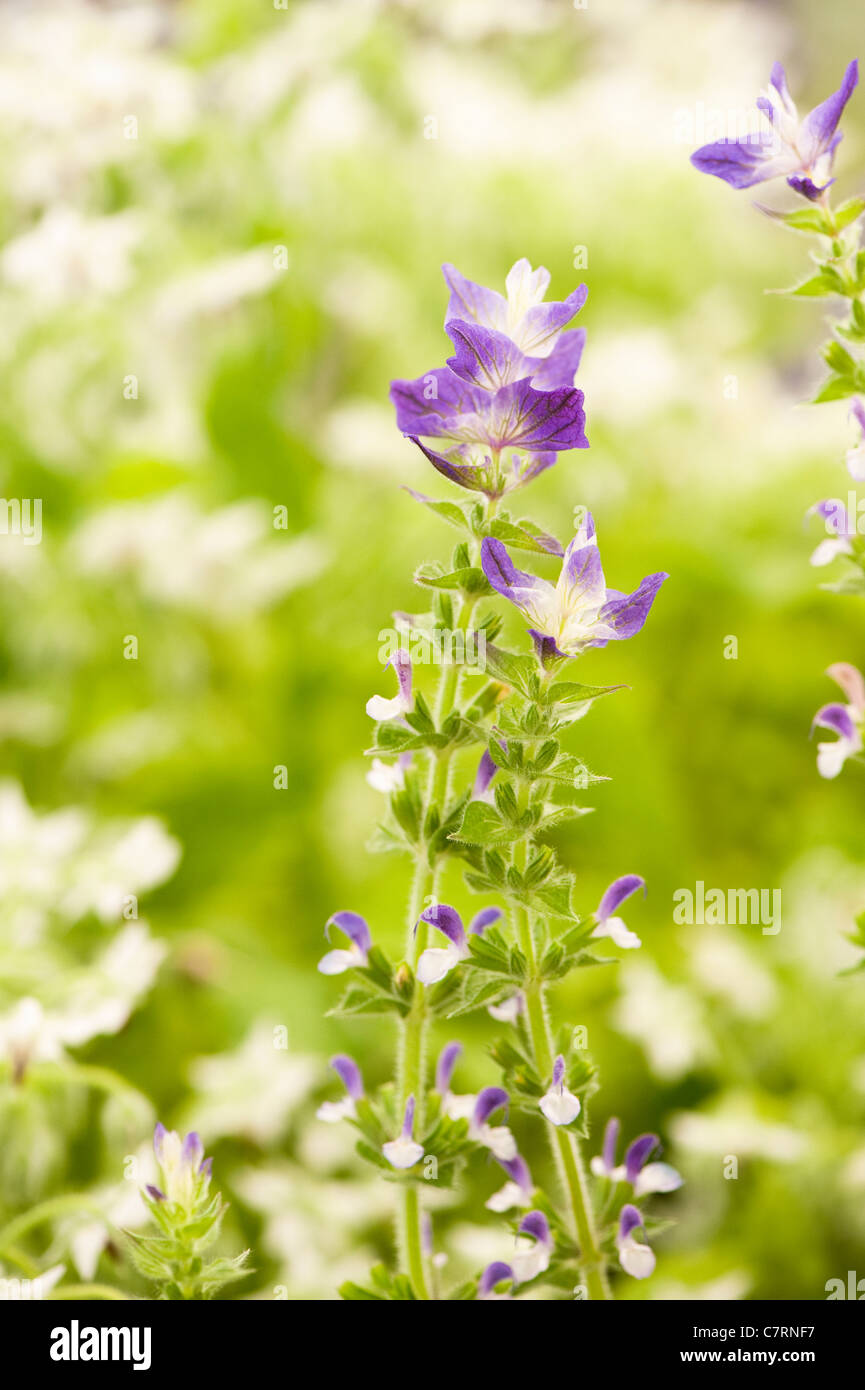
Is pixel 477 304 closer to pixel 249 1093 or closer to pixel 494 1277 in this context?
pixel 494 1277

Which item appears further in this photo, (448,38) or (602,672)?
(448,38)

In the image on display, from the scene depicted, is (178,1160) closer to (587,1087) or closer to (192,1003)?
(587,1087)

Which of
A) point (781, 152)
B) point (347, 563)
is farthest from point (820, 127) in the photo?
point (347, 563)

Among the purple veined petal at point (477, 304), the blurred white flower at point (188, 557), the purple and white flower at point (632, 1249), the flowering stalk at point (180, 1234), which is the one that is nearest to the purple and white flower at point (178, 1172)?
the flowering stalk at point (180, 1234)

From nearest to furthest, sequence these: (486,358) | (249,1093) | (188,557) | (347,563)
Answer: (486,358) < (249,1093) < (188,557) < (347,563)

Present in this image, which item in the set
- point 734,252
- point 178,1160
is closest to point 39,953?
point 178,1160

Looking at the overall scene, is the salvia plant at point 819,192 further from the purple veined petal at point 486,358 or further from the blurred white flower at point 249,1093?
the blurred white flower at point 249,1093
